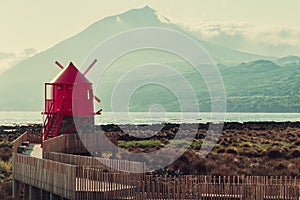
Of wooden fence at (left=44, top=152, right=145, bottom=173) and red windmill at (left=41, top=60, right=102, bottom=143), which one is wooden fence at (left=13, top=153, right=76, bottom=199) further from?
red windmill at (left=41, top=60, right=102, bottom=143)

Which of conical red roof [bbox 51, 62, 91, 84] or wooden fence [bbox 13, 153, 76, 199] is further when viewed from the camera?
conical red roof [bbox 51, 62, 91, 84]

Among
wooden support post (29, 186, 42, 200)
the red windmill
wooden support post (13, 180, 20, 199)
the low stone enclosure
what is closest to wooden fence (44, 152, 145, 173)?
the low stone enclosure

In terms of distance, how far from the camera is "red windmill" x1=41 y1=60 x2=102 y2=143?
119 ft

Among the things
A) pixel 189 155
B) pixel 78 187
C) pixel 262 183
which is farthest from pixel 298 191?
pixel 189 155

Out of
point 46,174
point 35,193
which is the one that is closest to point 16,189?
point 35,193

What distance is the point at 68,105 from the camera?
120 feet

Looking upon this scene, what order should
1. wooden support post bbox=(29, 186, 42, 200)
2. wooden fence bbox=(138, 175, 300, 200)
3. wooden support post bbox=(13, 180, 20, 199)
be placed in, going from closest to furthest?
1. wooden fence bbox=(138, 175, 300, 200)
2. wooden support post bbox=(29, 186, 42, 200)
3. wooden support post bbox=(13, 180, 20, 199)

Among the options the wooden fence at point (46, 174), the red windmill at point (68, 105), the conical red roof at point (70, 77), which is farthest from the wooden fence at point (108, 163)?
the conical red roof at point (70, 77)

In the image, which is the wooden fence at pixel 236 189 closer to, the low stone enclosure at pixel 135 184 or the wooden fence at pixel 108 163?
the low stone enclosure at pixel 135 184

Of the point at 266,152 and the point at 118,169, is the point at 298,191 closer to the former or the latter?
the point at 118,169

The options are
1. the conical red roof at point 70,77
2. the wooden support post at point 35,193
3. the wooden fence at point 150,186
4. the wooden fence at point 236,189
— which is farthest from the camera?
the conical red roof at point 70,77

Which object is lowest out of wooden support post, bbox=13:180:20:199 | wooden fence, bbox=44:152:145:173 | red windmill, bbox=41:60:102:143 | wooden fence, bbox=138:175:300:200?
wooden support post, bbox=13:180:20:199

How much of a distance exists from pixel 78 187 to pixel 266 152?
2232 cm

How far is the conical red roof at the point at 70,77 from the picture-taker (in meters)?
36.9
